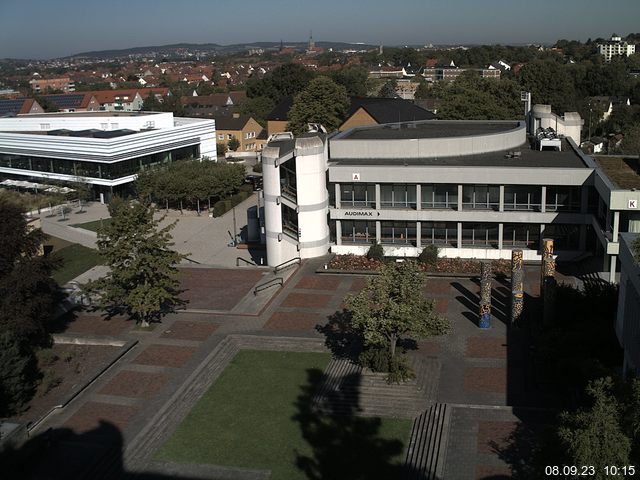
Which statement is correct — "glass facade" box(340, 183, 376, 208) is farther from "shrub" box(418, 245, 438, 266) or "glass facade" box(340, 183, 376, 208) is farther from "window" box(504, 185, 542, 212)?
"window" box(504, 185, 542, 212)

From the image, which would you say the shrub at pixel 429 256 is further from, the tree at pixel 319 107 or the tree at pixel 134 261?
the tree at pixel 319 107

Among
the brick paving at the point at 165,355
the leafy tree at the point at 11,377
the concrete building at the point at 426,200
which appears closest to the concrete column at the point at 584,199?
the concrete building at the point at 426,200

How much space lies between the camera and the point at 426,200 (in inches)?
1569

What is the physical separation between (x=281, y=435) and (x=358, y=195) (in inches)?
823

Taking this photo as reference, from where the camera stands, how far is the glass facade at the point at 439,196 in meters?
39.4

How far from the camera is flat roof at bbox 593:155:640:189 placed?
34.0 metres

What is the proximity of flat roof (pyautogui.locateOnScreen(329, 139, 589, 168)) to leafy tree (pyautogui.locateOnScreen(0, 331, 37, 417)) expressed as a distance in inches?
852

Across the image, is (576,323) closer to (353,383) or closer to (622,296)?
(622,296)

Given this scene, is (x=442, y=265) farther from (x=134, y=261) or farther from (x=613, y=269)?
(x=134, y=261)

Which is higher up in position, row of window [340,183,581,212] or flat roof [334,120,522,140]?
flat roof [334,120,522,140]

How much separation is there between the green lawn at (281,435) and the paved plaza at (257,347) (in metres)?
0.60

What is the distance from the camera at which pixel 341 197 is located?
4088 cm
